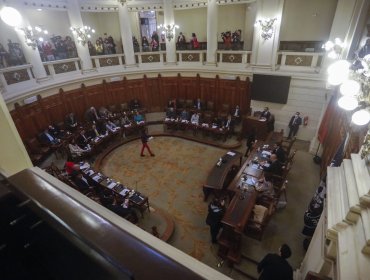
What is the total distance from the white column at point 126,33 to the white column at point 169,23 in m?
1.91

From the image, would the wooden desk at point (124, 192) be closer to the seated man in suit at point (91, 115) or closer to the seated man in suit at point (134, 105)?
the seated man in suit at point (91, 115)

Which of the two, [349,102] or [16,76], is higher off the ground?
[349,102]

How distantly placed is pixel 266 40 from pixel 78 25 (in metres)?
8.74

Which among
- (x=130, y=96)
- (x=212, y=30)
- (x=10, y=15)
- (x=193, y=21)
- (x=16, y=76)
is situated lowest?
(x=130, y=96)

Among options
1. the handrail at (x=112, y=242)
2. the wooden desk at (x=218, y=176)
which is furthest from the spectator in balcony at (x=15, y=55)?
the handrail at (x=112, y=242)

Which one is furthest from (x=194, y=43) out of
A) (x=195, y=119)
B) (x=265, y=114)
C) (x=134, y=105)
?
(x=265, y=114)

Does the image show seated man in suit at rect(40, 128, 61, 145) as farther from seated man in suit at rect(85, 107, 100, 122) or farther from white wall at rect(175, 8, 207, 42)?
white wall at rect(175, 8, 207, 42)

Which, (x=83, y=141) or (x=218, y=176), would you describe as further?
(x=83, y=141)

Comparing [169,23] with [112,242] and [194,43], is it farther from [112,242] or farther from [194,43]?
[112,242]

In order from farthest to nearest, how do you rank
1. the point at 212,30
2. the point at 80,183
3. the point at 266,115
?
1. the point at 212,30
2. the point at 266,115
3. the point at 80,183

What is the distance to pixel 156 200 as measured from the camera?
772cm

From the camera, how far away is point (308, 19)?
11.2m

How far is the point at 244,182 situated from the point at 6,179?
6194 mm

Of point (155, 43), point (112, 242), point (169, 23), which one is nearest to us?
point (112, 242)
